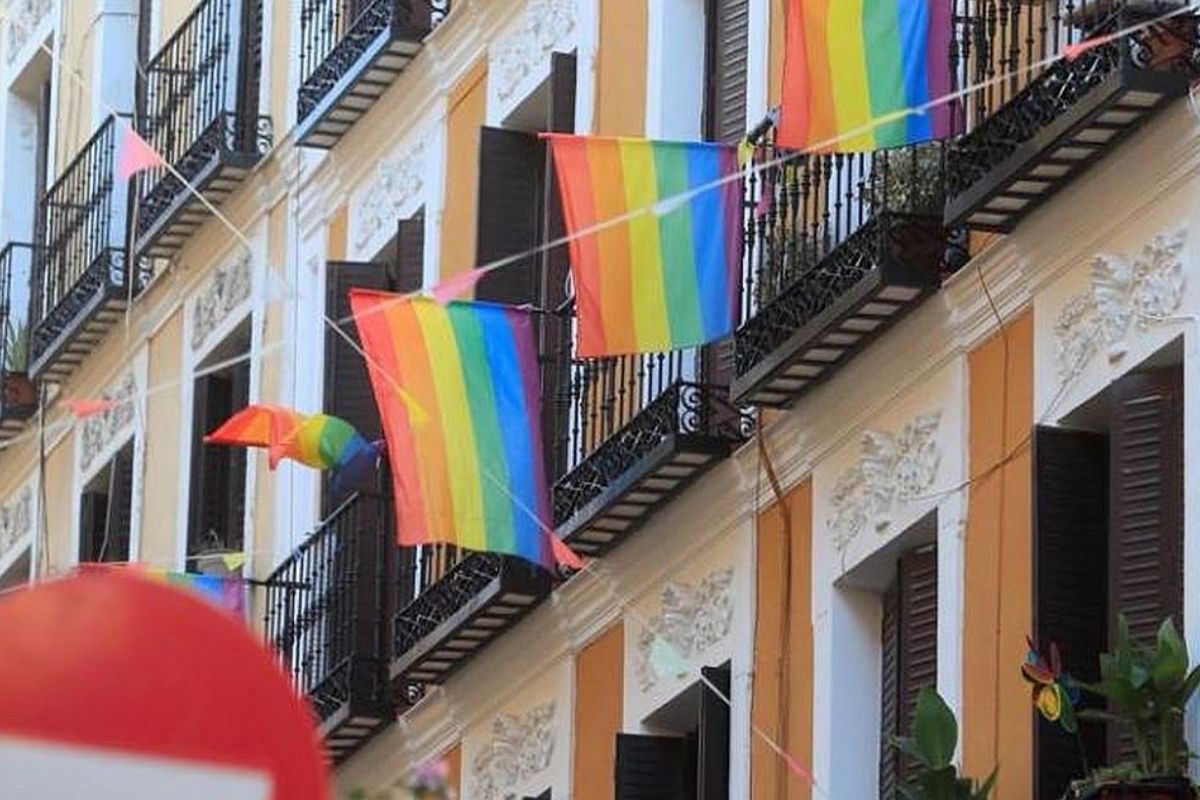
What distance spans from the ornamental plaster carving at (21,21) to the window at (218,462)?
22.5ft

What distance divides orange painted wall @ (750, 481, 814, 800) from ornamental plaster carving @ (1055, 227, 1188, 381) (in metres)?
2.44

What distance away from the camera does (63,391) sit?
27.5 meters

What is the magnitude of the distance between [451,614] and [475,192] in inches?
97.9

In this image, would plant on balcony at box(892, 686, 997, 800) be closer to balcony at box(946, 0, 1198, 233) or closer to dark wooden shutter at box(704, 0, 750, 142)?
balcony at box(946, 0, 1198, 233)

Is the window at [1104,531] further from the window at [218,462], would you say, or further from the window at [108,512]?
the window at [108,512]

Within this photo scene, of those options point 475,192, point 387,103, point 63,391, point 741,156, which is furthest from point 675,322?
point 63,391

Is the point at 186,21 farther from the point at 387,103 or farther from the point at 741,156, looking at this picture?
the point at 741,156

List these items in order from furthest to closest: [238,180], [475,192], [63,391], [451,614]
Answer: [63,391] → [238,180] → [475,192] → [451,614]

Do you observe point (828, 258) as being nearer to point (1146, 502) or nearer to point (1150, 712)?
point (1146, 502)

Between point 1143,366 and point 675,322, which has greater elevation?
point 675,322

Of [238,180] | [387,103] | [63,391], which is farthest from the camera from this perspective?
A: [63,391]

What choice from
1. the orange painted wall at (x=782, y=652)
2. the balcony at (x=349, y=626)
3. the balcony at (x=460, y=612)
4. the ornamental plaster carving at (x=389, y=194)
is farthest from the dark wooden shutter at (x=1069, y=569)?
the ornamental plaster carving at (x=389, y=194)

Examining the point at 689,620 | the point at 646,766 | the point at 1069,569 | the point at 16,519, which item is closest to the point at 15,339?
the point at 16,519

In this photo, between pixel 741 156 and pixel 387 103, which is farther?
pixel 387 103
